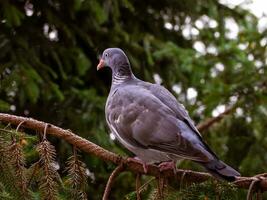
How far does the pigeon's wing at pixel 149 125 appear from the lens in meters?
2.70

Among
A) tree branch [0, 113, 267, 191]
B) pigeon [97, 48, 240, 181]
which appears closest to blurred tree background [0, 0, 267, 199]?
pigeon [97, 48, 240, 181]

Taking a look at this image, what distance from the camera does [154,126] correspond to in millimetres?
2990

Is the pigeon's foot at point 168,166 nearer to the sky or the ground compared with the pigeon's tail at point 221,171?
nearer to the ground

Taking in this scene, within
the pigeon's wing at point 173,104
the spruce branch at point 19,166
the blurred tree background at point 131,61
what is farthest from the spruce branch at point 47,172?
the blurred tree background at point 131,61

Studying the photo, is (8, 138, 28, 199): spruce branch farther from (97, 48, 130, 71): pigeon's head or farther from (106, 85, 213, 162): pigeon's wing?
(97, 48, 130, 71): pigeon's head

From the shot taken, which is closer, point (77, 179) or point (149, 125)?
point (77, 179)

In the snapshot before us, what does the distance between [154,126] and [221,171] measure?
0.72 m

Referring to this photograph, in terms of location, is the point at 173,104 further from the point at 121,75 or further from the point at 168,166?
the point at 121,75

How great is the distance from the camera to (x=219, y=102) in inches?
195

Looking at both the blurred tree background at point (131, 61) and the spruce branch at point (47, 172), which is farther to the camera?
the blurred tree background at point (131, 61)

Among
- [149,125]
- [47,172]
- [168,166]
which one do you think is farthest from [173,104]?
[47,172]

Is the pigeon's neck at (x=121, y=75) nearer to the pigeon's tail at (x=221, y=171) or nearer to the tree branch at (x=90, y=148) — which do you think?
the tree branch at (x=90, y=148)

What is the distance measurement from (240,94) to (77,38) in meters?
1.55

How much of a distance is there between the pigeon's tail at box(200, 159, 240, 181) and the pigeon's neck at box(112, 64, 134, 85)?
55.2 inches
